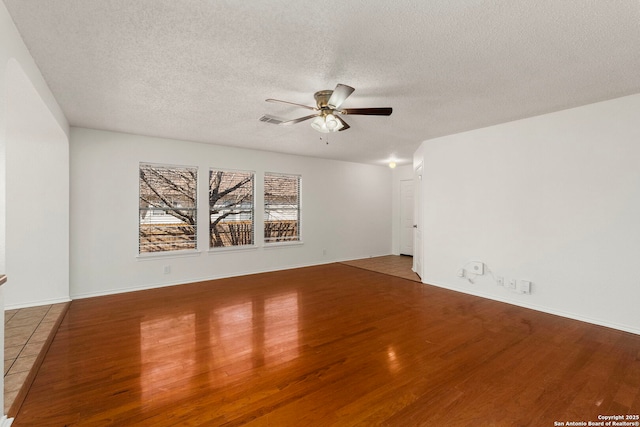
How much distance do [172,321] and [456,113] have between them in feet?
14.1

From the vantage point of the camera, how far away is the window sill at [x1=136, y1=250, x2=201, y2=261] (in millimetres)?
4742

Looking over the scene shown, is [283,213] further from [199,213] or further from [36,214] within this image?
[36,214]

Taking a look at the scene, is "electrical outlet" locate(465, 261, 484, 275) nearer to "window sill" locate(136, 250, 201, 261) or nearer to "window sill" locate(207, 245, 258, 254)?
"window sill" locate(207, 245, 258, 254)

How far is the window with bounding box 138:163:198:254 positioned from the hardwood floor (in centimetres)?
122

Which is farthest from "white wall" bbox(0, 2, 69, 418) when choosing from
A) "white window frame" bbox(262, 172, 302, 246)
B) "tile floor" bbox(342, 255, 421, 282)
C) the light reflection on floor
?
"tile floor" bbox(342, 255, 421, 282)

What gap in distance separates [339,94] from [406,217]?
606 cm

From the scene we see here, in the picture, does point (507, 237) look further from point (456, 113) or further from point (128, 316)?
point (128, 316)

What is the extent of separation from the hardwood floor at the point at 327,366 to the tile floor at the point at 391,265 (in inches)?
70.7

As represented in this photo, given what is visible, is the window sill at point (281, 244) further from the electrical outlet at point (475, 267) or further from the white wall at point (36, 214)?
the electrical outlet at point (475, 267)

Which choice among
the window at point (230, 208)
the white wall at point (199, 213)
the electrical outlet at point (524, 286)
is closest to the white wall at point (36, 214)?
the white wall at point (199, 213)

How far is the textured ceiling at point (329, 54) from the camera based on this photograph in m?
1.79

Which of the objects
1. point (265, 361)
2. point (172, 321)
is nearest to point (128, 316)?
point (172, 321)

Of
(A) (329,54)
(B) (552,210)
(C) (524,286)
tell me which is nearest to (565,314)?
(C) (524,286)

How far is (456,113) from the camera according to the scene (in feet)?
12.1
